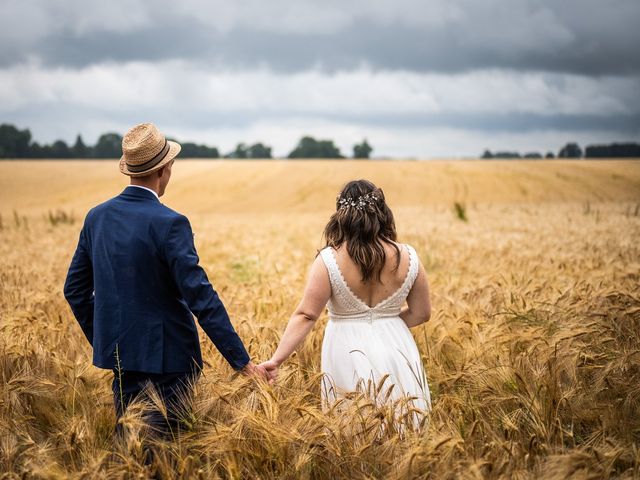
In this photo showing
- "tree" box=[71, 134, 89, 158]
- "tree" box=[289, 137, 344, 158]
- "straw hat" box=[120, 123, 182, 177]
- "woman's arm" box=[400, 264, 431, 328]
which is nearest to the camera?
"straw hat" box=[120, 123, 182, 177]

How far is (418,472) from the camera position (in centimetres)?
202

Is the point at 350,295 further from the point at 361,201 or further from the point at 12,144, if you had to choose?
the point at 12,144

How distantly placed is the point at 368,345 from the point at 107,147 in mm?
92812

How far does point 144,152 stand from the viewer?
2.59 metres

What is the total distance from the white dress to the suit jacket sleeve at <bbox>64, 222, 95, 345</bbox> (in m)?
1.27

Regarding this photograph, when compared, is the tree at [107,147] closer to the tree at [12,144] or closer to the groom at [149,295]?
the tree at [12,144]

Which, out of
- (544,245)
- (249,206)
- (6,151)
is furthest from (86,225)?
(6,151)

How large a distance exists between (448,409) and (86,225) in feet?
7.17

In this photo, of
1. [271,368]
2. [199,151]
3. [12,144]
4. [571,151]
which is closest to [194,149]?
[199,151]

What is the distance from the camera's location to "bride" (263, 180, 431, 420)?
2859 millimetres

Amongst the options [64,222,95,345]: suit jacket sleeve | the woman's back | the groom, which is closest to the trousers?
the groom

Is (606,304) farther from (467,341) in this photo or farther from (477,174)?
(477,174)

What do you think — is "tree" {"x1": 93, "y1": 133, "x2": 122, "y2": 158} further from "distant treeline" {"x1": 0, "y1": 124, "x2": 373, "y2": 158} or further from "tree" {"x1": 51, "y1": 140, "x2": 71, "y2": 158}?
"tree" {"x1": 51, "y1": 140, "x2": 71, "y2": 158}

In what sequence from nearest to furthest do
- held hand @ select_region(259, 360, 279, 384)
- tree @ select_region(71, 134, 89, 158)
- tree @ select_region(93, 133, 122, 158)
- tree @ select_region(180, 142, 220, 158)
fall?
1. held hand @ select_region(259, 360, 279, 384)
2. tree @ select_region(71, 134, 89, 158)
3. tree @ select_region(93, 133, 122, 158)
4. tree @ select_region(180, 142, 220, 158)
